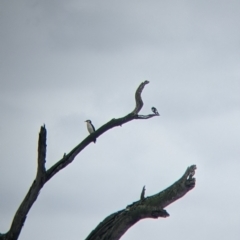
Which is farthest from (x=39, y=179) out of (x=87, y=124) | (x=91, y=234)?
(x=87, y=124)

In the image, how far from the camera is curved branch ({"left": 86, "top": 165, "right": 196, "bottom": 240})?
321 inches

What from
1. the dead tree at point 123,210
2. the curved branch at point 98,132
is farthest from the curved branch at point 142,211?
the curved branch at point 98,132

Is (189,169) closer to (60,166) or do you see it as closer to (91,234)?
(91,234)

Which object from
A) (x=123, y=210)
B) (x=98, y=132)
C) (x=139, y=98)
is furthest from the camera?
(x=139, y=98)

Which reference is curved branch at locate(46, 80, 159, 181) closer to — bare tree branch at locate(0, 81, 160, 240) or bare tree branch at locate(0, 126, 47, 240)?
bare tree branch at locate(0, 81, 160, 240)

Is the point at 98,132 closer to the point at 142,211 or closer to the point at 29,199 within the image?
the point at 29,199

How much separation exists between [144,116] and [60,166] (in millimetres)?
2270

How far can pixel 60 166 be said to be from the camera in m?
11.0

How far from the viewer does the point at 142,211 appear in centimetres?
831

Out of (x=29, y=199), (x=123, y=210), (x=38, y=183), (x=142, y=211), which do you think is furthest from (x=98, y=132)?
(x=142, y=211)

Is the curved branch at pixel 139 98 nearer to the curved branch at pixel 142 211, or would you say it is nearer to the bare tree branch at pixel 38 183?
the bare tree branch at pixel 38 183

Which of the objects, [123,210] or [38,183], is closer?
[123,210]

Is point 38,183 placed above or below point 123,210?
above

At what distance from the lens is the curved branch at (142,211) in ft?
26.8
